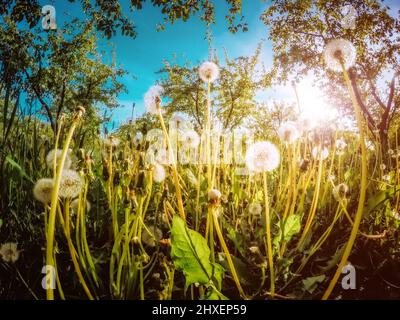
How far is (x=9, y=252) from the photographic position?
93 centimetres

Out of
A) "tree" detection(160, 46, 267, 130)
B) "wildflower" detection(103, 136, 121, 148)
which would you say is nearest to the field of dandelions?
"wildflower" detection(103, 136, 121, 148)

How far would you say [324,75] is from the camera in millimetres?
17969

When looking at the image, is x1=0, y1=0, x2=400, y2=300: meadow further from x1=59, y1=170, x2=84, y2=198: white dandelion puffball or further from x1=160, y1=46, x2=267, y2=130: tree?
x1=160, y1=46, x2=267, y2=130: tree

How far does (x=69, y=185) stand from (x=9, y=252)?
344 millimetres

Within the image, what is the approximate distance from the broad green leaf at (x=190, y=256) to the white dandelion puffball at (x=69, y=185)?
0.28m

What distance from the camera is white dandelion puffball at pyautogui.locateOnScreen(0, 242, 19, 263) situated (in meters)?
0.92

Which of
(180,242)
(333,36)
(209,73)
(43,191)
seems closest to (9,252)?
(43,191)

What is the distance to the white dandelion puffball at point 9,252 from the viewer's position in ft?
3.01

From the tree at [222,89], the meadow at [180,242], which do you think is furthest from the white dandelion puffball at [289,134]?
the tree at [222,89]

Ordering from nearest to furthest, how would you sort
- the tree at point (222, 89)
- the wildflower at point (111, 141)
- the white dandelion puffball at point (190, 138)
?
the wildflower at point (111, 141) < the white dandelion puffball at point (190, 138) < the tree at point (222, 89)

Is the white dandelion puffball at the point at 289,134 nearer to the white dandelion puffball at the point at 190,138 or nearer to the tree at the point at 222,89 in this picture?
the white dandelion puffball at the point at 190,138

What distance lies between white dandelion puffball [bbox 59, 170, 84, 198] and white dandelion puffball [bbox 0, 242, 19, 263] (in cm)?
29
